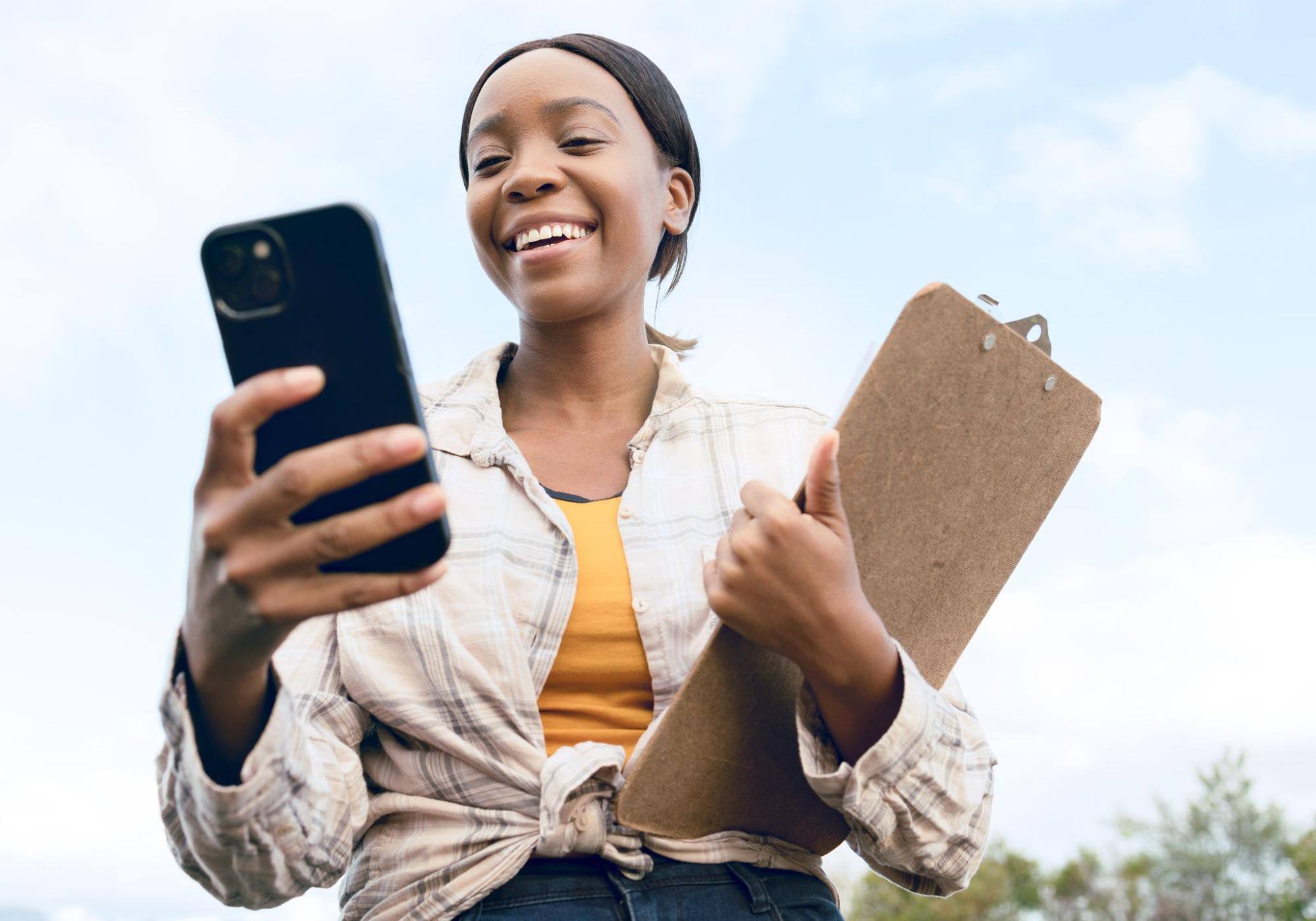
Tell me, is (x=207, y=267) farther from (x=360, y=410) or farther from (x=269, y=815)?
(x=269, y=815)

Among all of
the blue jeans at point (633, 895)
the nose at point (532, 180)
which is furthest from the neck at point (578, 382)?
the blue jeans at point (633, 895)

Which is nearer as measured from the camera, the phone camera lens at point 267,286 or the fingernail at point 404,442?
the fingernail at point 404,442

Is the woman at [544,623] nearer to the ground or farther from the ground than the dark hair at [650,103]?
nearer to the ground

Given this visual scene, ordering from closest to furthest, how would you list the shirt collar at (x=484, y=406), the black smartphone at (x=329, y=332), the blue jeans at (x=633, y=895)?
the black smartphone at (x=329, y=332) → the blue jeans at (x=633, y=895) → the shirt collar at (x=484, y=406)

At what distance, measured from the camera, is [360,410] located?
1.31 m

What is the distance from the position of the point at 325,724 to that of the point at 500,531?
0.43 metres

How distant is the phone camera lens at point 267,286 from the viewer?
4.30 ft

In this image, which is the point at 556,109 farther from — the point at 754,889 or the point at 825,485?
the point at 754,889

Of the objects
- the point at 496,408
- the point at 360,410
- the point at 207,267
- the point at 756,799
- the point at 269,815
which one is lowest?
the point at 756,799

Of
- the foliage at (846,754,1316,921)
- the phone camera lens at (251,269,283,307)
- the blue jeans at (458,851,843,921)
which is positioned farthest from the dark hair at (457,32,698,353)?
the foliage at (846,754,1316,921)

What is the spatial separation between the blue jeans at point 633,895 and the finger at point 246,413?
2.80 feet

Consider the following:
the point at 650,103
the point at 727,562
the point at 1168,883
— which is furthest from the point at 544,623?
the point at 1168,883

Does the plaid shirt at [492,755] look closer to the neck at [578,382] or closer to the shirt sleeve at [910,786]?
the shirt sleeve at [910,786]

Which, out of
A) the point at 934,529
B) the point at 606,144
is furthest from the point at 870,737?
the point at 606,144
